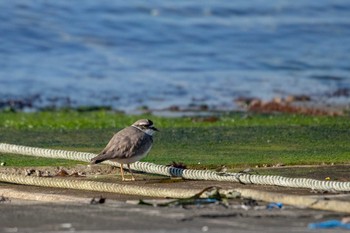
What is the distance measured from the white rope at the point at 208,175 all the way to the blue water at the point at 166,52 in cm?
1349

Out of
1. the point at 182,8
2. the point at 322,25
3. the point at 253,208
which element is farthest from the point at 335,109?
the point at 182,8

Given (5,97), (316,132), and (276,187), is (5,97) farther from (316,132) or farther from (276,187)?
(276,187)

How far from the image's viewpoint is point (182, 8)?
6128 centimetres

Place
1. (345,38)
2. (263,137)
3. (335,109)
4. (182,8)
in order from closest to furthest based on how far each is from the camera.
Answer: (263,137), (335,109), (345,38), (182,8)

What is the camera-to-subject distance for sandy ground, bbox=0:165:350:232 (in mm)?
9578

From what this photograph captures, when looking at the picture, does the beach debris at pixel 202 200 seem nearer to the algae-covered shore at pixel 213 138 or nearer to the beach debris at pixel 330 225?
the beach debris at pixel 330 225

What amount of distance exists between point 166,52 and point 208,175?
3079 cm

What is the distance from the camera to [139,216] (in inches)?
401

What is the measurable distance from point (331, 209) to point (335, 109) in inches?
652

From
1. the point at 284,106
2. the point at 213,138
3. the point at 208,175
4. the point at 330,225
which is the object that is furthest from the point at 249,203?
the point at 284,106

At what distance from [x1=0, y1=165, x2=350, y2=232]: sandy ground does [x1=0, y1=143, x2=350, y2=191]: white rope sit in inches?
6.3

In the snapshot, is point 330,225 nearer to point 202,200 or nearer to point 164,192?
point 202,200

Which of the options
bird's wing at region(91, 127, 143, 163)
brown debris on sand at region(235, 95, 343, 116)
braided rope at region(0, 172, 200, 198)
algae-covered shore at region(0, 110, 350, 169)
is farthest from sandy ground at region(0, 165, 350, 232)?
brown debris on sand at region(235, 95, 343, 116)

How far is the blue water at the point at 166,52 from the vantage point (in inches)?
1298
